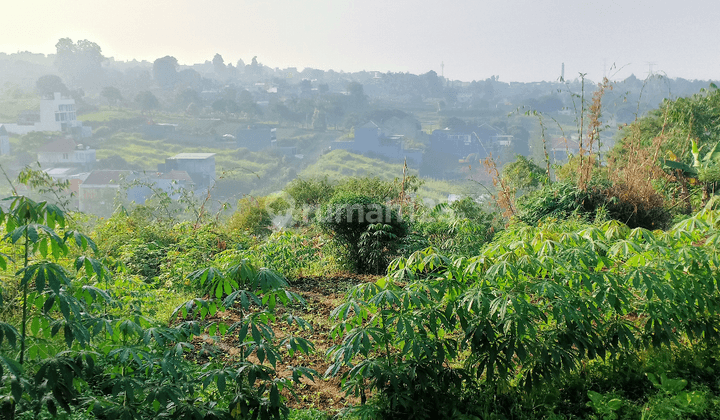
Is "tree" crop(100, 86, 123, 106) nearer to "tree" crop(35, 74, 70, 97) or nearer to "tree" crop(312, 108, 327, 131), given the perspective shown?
"tree" crop(35, 74, 70, 97)

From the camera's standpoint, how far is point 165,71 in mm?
60656

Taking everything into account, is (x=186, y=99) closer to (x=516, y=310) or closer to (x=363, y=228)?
(x=363, y=228)

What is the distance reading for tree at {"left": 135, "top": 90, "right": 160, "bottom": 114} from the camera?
51.6 metres

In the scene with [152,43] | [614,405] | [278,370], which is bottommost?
[278,370]

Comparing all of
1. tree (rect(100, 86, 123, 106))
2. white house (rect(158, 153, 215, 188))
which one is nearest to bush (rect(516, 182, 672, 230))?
white house (rect(158, 153, 215, 188))

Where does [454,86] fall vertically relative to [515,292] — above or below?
above

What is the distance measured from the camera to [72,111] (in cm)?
4609

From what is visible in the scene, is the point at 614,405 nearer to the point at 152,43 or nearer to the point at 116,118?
the point at 152,43

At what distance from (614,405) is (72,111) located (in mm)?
53163

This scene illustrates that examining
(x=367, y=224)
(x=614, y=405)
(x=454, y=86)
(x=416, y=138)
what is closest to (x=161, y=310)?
(x=367, y=224)

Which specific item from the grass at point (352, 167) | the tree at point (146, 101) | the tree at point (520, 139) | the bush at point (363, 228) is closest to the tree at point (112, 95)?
the tree at point (146, 101)

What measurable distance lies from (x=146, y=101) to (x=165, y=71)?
10.8 m

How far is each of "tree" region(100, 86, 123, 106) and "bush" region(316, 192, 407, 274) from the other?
52.2 meters

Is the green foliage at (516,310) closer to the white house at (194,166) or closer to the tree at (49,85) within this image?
the white house at (194,166)
